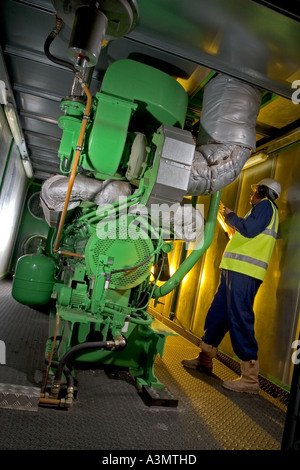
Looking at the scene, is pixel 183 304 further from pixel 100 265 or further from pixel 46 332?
pixel 100 265

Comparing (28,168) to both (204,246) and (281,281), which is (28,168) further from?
(281,281)

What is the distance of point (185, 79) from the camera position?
2820 millimetres

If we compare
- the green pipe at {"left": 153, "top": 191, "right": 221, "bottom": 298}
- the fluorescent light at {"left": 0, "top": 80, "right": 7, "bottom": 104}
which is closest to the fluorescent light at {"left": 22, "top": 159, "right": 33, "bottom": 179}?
the fluorescent light at {"left": 0, "top": 80, "right": 7, "bottom": 104}

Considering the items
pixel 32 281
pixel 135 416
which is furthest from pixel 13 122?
pixel 135 416

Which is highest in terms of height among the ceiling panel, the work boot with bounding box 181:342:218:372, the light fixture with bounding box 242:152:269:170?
the ceiling panel

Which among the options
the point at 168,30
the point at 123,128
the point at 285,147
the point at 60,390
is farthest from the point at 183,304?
the point at 168,30

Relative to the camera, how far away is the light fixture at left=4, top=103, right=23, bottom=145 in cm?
414

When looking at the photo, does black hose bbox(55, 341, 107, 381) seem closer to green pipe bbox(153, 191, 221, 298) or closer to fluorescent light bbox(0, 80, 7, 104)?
green pipe bbox(153, 191, 221, 298)

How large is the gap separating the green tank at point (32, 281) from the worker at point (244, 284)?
81.4 inches

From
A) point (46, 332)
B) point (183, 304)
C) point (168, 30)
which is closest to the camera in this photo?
point (168, 30)

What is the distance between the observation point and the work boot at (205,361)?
3104mm

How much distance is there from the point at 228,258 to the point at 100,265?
4.29 feet

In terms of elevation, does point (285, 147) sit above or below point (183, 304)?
above
